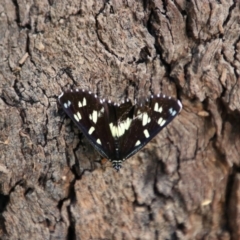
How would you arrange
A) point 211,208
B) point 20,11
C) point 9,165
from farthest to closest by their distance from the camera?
1. point 211,208
2. point 9,165
3. point 20,11

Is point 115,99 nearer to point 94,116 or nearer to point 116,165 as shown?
point 94,116

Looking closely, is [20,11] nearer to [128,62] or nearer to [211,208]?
[128,62]

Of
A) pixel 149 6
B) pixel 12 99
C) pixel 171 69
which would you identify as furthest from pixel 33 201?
pixel 149 6

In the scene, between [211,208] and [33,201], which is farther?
[211,208]

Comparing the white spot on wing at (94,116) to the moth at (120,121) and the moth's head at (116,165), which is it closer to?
the moth at (120,121)

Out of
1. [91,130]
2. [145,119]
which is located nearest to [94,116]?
[91,130]

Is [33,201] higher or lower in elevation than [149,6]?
lower

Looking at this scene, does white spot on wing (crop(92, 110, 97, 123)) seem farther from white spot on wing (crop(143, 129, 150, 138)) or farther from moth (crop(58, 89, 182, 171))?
white spot on wing (crop(143, 129, 150, 138))

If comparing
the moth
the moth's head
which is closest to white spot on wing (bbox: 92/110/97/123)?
the moth

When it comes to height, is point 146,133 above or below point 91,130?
below
